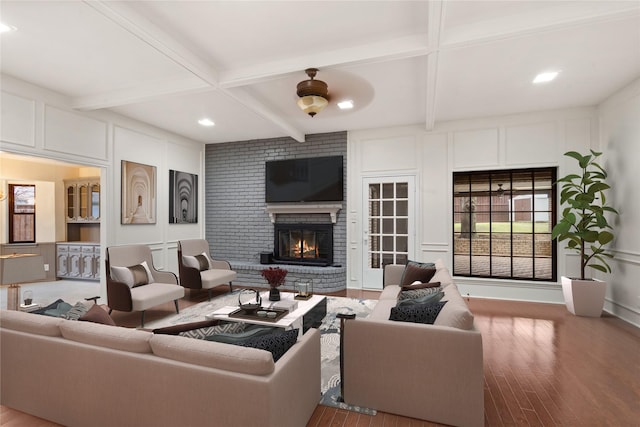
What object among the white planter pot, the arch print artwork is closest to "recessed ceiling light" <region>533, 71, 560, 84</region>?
the white planter pot

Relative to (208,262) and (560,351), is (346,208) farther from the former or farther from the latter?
(560,351)

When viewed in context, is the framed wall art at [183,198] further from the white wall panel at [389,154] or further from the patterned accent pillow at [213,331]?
the patterned accent pillow at [213,331]

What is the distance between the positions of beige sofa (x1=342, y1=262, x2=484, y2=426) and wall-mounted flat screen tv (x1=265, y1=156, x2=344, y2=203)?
365 centimetres

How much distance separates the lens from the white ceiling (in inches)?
92.2

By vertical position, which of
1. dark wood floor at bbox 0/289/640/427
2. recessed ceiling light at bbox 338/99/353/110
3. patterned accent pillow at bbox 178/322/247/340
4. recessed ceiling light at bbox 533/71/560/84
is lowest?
dark wood floor at bbox 0/289/640/427

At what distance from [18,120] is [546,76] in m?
5.89

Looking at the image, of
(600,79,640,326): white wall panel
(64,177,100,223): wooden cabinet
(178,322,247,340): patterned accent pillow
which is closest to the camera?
(178,322,247,340): patterned accent pillow

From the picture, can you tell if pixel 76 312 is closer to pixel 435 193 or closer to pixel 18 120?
pixel 18 120

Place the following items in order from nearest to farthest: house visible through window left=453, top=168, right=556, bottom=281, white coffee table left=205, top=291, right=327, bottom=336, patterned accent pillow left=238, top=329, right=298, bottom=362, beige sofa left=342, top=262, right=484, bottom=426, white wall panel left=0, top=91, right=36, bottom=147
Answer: patterned accent pillow left=238, top=329, right=298, bottom=362 → beige sofa left=342, top=262, right=484, bottom=426 → white coffee table left=205, top=291, right=327, bottom=336 → white wall panel left=0, top=91, right=36, bottom=147 → house visible through window left=453, top=168, right=556, bottom=281

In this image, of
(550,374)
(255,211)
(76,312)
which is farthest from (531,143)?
(76,312)

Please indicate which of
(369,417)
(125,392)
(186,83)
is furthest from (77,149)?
(369,417)

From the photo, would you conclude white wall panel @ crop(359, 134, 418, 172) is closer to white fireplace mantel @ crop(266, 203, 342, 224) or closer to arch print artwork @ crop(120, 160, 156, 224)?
white fireplace mantel @ crop(266, 203, 342, 224)

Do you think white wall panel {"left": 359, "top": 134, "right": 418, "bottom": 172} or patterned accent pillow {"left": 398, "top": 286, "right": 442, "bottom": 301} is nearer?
patterned accent pillow {"left": 398, "top": 286, "right": 442, "bottom": 301}

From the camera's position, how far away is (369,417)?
1.89 m
